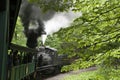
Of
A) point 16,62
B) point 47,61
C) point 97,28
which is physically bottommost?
point 47,61

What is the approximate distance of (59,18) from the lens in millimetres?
31422

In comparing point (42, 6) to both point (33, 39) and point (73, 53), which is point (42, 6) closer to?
point (73, 53)

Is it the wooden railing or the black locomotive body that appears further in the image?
the black locomotive body

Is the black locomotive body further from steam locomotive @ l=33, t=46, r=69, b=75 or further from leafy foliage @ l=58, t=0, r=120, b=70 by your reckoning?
leafy foliage @ l=58, t=0, r=120, b=70

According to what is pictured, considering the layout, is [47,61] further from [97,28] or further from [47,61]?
[97,28]

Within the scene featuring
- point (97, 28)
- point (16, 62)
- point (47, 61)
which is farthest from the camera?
point (47, 61)

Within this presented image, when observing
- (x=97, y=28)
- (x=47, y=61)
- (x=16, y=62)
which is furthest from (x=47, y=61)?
(x=97, y=28)

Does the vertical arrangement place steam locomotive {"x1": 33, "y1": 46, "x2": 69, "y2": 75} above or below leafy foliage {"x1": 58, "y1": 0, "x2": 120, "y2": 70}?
below

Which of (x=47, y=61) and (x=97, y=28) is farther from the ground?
(x=97, y=28)

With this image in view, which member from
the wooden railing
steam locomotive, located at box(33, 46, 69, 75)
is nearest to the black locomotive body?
steam locomotive, located at box(33, 46, 69, 75)

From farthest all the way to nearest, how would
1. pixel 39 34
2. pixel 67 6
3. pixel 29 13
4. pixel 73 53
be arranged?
pixel 39 34 → pixel 29 13 → pixel 67 6 → pixel 73 53

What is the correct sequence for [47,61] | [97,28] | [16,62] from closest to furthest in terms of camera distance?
[97,28]
[16,62]
[47,61]

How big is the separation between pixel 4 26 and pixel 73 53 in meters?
2.20

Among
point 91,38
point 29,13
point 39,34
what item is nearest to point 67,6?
point 91,38
